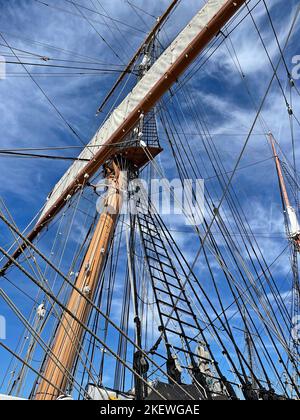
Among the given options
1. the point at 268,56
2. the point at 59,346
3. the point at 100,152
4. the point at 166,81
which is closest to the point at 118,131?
the point at 100,152

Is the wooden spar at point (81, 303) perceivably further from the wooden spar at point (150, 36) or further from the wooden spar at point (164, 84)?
the wooden spar at point (150, 36)

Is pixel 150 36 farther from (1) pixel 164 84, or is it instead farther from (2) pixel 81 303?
(2) pixel 81 303

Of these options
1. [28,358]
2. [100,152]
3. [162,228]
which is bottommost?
[28,358]

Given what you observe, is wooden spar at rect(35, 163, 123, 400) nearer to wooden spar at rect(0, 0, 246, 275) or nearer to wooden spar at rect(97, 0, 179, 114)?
wooden spar at rect(0, 0, 246, 275)

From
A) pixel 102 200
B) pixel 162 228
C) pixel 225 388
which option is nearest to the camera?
pixel 225 388

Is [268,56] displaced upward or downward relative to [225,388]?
upward

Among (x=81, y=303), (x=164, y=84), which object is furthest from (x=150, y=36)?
(x=81, y=303)

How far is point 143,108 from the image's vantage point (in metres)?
7.03

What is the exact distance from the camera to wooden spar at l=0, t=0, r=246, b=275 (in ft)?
19.4

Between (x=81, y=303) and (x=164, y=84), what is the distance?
4.65 metres

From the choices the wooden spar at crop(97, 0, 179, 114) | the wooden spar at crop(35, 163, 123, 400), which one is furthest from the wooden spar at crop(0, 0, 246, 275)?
the wooden spar at crop(97, 0, 179, 114)

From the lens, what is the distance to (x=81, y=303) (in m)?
5.21
